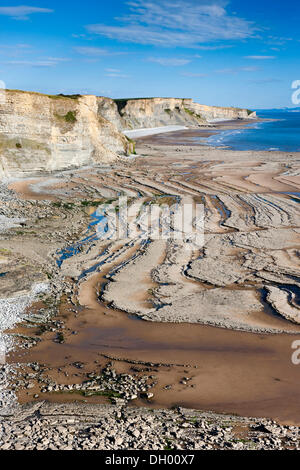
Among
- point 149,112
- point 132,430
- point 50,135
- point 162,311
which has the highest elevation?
point 149,112

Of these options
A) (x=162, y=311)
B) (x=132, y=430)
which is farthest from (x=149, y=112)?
(x=132, y=430)

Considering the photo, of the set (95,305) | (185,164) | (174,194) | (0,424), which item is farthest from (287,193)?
(0,424)

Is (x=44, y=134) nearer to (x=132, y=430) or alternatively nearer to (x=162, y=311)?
(x=162, y=311)

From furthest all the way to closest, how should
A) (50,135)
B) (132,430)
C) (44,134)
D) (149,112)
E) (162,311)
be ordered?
(149,112)
(50,135)
(44,134)
(162,311)
(132,430)

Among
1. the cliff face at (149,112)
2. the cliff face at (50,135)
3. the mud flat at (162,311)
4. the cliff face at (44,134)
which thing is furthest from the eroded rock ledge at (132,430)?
the cliff face at (149,112)

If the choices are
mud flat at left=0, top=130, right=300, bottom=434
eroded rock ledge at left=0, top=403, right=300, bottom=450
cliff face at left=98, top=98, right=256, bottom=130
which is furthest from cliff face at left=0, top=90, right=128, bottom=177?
cliff face at left=98, top=98, right=256, bottom=130

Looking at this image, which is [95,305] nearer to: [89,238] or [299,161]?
[89,238]

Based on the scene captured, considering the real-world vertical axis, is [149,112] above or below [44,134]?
above
